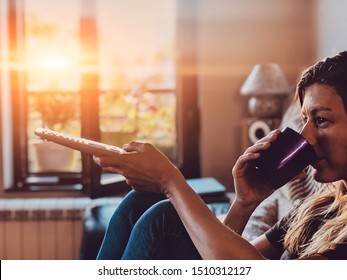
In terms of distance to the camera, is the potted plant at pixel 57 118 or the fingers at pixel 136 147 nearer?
the fingers at pixel 136 147

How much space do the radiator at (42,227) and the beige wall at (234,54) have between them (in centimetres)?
58

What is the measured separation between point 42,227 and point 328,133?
166 cm

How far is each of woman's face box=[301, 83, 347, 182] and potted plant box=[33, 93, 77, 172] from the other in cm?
171

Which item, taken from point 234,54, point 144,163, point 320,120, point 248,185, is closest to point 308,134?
point 320,120

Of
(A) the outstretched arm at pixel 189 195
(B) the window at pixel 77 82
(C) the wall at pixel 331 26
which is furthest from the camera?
(B) the window at pixel 77 82

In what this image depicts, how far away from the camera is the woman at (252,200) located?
2.91 feet

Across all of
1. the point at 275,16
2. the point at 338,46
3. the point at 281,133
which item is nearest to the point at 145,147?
the point at 281,133

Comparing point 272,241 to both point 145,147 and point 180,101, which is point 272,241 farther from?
point 180,101

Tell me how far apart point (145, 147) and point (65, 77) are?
1.63 m

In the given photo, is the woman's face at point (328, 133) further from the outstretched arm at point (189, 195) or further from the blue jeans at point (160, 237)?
the blue jeans at point (160, 237)

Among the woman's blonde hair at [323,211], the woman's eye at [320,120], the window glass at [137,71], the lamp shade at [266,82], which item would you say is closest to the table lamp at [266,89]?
the lamp shade at [266,82]

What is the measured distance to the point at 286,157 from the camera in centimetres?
91

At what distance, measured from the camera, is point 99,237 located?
181 cm
